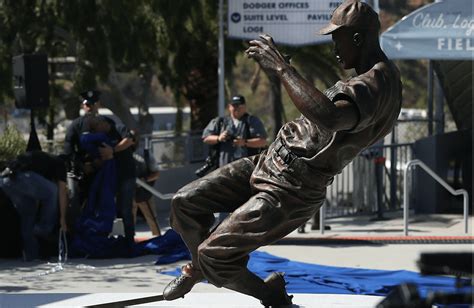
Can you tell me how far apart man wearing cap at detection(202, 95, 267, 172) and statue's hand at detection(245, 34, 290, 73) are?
657 cm

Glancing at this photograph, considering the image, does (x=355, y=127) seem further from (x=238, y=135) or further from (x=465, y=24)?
(x=465, y=24)

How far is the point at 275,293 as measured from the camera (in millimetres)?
6930

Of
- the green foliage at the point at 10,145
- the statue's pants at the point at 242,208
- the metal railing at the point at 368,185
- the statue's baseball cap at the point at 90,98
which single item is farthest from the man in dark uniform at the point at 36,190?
the statue's pants at the point at 242,208

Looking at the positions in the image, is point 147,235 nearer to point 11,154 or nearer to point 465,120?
point 11,154

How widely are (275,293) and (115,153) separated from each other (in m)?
5.66

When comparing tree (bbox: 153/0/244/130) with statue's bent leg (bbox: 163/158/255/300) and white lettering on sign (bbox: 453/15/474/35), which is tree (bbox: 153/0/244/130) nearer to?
white lettering on sign (bbox: 453/15/474/35)

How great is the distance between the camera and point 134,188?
12.5 metres

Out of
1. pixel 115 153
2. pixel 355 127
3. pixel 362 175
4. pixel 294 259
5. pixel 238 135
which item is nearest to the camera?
pixel 355 127

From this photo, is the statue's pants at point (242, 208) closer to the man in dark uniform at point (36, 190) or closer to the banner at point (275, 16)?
the man in dark uniform at point (36, 190)

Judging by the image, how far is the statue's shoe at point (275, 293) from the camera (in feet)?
22.7

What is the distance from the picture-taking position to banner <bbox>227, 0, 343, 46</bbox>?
50.5 ft

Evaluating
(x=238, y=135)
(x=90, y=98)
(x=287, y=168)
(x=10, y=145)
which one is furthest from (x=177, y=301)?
(x=10, y=145)

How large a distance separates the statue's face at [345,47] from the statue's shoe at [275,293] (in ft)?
4.68

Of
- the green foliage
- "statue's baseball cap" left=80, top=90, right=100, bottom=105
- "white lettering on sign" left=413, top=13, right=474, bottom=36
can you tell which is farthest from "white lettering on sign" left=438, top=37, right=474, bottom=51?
the green foliage
